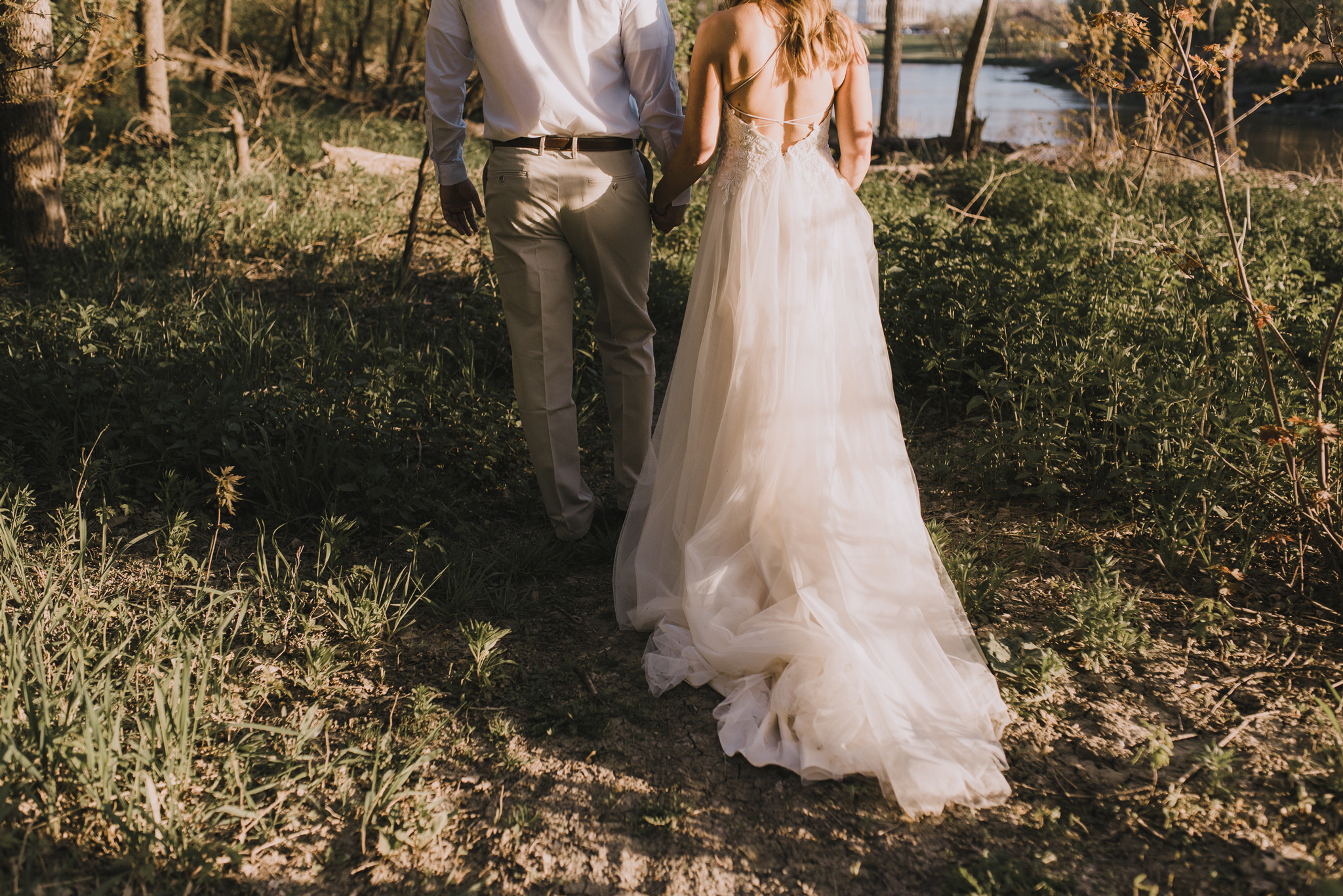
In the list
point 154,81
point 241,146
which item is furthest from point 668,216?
point 154,81

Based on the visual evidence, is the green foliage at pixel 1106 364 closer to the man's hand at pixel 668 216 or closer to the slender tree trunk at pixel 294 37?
the man's hand at pixel 668 216

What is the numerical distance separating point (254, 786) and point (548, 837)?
0.73 meters

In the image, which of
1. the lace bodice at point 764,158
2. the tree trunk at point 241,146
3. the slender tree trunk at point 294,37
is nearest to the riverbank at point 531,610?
the lace bodice at point 764,158

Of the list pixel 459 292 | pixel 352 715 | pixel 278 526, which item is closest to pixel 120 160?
pixel 459 292

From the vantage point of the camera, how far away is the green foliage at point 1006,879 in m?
1.85

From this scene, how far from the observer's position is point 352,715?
2.45 meters

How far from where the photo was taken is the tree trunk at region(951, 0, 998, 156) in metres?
10.6

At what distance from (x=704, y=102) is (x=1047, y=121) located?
1142cm

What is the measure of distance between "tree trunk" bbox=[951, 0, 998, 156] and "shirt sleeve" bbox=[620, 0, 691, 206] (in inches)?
331

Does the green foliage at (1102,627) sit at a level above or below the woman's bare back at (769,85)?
below

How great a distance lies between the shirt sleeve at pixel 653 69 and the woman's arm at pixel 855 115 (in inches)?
21.1

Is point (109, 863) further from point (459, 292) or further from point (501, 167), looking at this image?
point (459, 292)

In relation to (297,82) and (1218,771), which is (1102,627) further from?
(297,82)

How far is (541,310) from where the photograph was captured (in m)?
3.10
